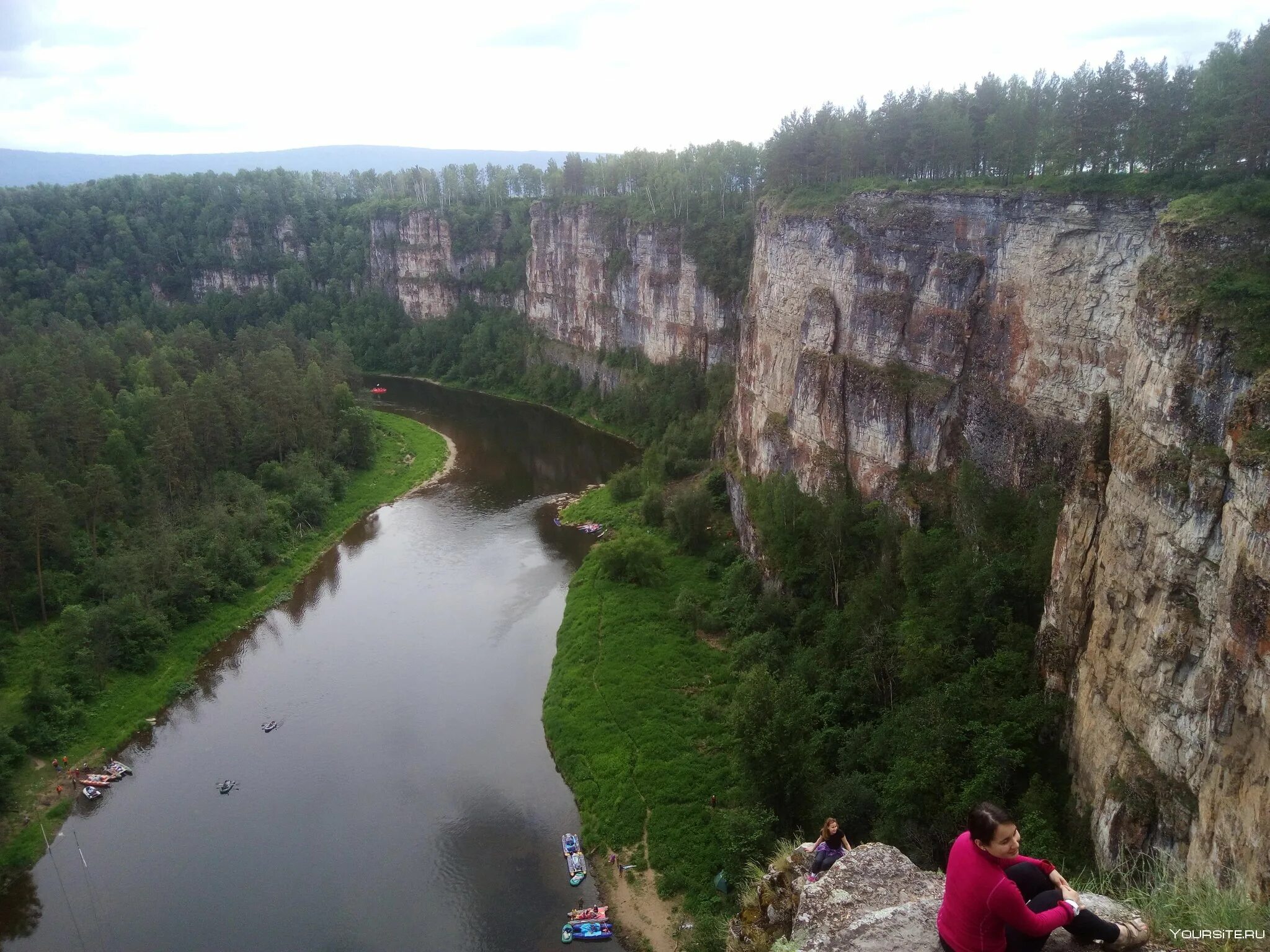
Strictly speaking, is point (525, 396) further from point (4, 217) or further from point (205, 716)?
point (4, 217)

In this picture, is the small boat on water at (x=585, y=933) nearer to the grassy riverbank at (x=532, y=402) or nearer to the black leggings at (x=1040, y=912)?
the black leggings at (x=1040, y=912)

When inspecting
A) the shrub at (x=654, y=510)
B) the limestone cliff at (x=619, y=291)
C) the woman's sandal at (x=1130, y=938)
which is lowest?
the shrub at (x=654, y=510)

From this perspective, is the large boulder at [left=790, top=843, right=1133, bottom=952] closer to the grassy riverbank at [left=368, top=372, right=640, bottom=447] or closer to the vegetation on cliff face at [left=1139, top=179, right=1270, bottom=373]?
the vegetation on cliff face at [left=1139, top=179, right=1270, bottom=373]

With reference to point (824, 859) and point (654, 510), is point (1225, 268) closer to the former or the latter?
point (824, 859)

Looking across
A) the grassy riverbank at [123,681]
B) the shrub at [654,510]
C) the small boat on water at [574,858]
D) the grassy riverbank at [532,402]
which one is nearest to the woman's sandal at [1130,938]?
the small boat on water at [574,858]

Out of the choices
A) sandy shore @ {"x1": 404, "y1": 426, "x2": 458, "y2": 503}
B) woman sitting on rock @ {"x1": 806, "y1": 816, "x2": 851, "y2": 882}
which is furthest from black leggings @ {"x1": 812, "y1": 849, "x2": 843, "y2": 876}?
sandy shore @ {"x1": 404, "y1": 426, "x2": 458, "y2": 503}

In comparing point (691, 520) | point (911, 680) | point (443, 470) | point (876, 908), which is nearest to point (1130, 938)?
point (876, 908)
